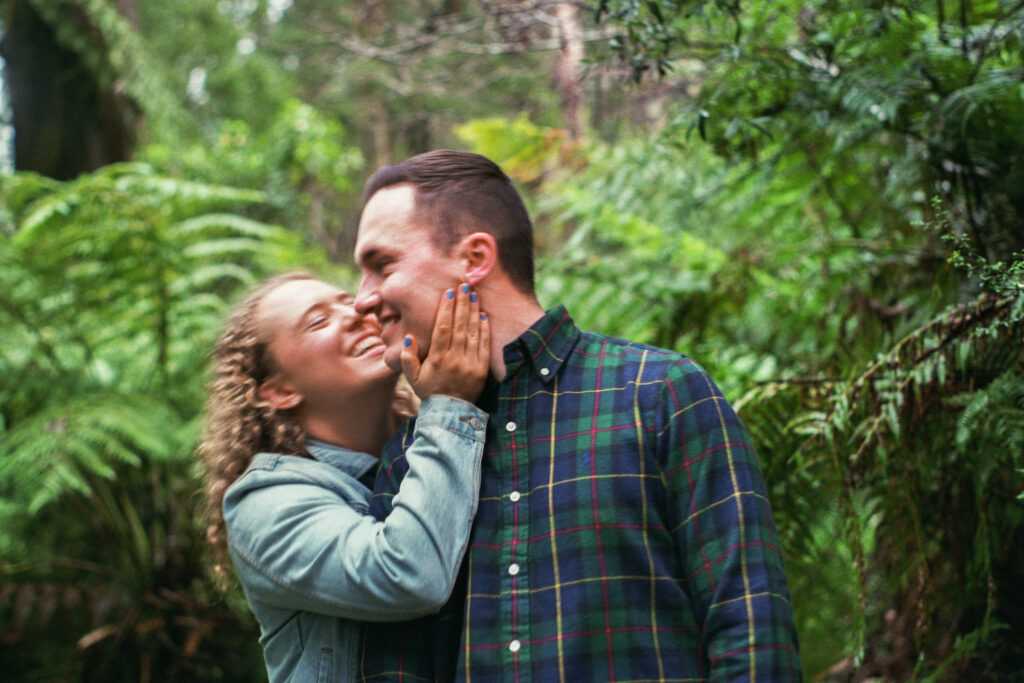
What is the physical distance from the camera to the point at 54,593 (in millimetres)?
3631

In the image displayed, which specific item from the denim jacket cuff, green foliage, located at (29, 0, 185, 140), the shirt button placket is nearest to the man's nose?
the denim jacket cuff

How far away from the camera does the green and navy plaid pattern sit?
4.08ft

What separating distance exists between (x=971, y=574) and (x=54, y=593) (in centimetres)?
360

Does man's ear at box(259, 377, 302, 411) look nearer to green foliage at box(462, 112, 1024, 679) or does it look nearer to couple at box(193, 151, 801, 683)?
couple at box(193, 151, 801, 683)

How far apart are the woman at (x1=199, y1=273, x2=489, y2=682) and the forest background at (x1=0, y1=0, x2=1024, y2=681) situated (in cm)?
102

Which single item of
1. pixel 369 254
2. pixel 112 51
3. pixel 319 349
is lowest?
pixel 319 349

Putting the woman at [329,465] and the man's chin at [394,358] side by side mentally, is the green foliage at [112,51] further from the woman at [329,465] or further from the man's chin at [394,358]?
the man's chin at [394,358]

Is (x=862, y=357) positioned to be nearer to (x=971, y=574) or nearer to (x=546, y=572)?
(x=971, y=574)

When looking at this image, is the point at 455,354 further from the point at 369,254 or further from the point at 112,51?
the point at 112,51

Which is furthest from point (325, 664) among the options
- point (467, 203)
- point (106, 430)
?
point (106, 430)

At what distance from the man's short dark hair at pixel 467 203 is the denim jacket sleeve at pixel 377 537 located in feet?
1.09

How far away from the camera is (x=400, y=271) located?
1.60m

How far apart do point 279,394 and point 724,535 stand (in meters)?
1.12

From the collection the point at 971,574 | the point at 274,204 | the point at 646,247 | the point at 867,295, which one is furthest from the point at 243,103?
the point at 971,574
